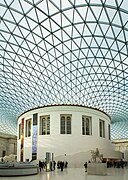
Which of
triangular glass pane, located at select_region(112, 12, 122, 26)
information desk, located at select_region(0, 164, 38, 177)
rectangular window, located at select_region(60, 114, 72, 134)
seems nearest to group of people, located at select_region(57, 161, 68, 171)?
rectangular window, located at select_region(60, 114, 72, 134)

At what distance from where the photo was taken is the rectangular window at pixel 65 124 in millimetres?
47594

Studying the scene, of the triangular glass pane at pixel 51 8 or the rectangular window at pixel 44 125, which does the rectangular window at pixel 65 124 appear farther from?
the triangular glass pane at pixel 51 8

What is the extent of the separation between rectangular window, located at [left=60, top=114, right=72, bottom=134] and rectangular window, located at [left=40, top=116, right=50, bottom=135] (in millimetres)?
2776

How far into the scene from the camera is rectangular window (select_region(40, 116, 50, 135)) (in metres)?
→ 48.2

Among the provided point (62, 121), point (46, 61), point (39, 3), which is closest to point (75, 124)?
point (62, 121)

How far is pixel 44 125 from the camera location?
49000 mm

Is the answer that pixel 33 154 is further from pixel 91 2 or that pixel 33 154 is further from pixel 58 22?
pixel 91 2

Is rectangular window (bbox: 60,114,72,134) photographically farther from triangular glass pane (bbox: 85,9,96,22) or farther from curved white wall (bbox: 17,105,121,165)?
triangular glass pane (bbox: 85,9,96,22)

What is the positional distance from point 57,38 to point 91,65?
11.1 meters

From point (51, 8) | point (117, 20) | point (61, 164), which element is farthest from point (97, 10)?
point (61, 164)

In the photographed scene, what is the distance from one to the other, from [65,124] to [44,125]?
14.8ft

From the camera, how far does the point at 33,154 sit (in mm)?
48219

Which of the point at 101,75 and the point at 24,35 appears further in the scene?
the point at 101,75

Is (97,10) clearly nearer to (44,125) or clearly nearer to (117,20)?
(117,20)
